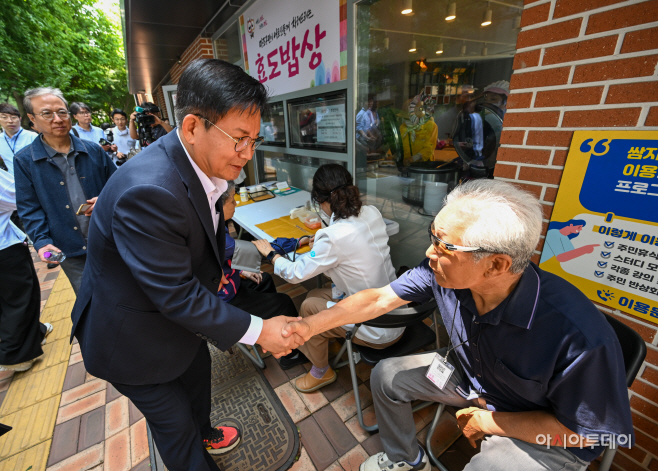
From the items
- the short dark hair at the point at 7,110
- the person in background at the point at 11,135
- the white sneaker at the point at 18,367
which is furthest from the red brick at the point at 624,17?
the short dark hair at the point at 7,110

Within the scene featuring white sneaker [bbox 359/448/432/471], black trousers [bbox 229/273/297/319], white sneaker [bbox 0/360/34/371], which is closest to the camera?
white sneaker [bbox 359/448/432/471]

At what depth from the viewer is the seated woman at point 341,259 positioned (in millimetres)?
1944

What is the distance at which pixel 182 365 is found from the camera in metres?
1.36

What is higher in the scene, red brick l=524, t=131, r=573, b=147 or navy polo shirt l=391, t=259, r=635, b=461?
red brick l=524, t=131, r=573, b=147

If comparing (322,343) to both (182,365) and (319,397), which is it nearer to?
(319,397)

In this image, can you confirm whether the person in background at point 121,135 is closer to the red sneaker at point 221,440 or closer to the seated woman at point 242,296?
the seated woman at point 242,296

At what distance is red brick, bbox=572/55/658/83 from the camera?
1188 mm

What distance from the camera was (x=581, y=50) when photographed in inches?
52.9

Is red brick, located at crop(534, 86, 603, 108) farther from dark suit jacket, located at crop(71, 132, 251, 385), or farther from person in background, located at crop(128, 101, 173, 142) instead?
person in background, located at crop(128, 101, 173, 142)

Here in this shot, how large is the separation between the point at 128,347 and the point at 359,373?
1.81 meters

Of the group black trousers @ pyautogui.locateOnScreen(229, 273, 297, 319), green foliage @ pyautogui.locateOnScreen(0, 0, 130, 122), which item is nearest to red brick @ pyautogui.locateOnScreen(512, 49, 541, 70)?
black trousers @ pyautogui.locateOnScreen(229, 273, 297, 319)

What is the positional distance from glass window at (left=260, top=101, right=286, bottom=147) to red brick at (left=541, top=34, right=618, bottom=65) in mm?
3382

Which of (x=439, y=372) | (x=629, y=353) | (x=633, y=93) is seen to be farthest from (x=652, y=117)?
(x=439, y=372)

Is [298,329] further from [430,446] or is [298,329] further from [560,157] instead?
[560,157]
